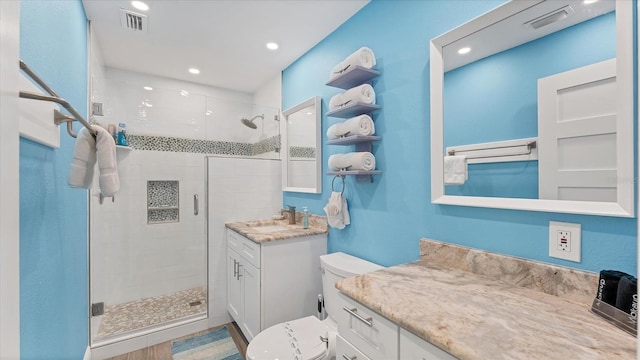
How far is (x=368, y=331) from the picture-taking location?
3.17ft

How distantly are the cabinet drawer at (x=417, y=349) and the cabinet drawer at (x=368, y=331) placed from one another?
0.03 metres

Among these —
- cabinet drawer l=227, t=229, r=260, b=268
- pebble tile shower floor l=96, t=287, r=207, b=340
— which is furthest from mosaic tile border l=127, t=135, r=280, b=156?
pebble tile shower floor l=96, t=287, r=207, b=340

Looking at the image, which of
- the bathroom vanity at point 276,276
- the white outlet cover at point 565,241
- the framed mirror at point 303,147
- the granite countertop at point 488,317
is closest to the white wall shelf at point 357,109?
the framed mirror at point 303,147

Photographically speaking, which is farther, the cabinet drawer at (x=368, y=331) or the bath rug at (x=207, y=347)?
the bath rug at (x=207, y=347)

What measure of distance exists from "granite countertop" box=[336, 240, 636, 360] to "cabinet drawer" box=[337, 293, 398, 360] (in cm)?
5

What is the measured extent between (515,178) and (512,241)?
0.26m

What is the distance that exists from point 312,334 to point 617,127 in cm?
161

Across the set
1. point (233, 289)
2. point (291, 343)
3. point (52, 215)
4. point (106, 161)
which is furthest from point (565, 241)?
point (233, 289)

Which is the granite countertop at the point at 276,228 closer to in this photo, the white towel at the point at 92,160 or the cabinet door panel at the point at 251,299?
the cabinet door panel at the point at 251,299

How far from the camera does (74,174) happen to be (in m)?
1.06

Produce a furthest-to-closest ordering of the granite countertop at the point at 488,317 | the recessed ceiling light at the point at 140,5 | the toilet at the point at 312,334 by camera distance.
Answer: the recessed ceiling light at the point at 140,5 → the toilet at the point at 312,334 → the granite countertop at the point at 488,317

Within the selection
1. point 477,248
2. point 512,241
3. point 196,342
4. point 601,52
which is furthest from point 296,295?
point 601,52

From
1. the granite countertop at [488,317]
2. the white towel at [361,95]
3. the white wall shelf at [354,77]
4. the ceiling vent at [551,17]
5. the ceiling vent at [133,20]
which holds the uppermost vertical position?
the ceiling vent at [133,20]

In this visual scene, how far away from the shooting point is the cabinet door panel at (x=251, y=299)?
1910mm
